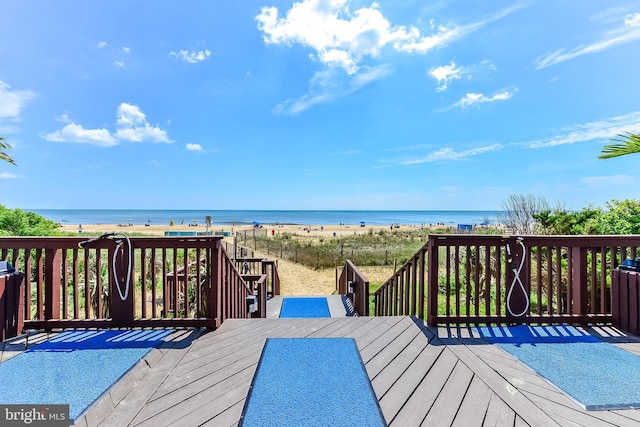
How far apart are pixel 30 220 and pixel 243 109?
10.4 metres

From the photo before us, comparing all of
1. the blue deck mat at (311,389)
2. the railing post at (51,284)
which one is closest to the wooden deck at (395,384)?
the blue deck mat at (311,389)

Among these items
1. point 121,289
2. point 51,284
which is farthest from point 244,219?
point 121,289

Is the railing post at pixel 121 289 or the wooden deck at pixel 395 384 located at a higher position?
the railing post at pixel 121 289

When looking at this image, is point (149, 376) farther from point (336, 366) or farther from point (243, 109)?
point (243, 109)

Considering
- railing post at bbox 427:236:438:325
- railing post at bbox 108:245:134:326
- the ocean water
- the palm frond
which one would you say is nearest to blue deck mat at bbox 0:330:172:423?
railing post at bbox 108:245:134:326

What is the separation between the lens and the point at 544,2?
5.55 m

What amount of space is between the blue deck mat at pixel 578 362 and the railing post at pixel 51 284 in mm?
4354

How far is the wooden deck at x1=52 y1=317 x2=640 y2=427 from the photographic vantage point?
1.45m

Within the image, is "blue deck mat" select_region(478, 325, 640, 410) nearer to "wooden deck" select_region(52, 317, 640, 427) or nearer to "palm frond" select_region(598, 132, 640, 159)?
"wooden deck" select_region(52, 317, 640, 427)

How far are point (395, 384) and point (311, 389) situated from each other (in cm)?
56

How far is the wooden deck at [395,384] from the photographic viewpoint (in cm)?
145

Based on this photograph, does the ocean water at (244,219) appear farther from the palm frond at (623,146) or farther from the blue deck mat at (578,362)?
the palm frond at (623,146)

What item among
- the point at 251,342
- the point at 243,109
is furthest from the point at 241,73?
the point at 251,342

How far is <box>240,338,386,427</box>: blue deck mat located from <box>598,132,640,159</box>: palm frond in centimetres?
325
